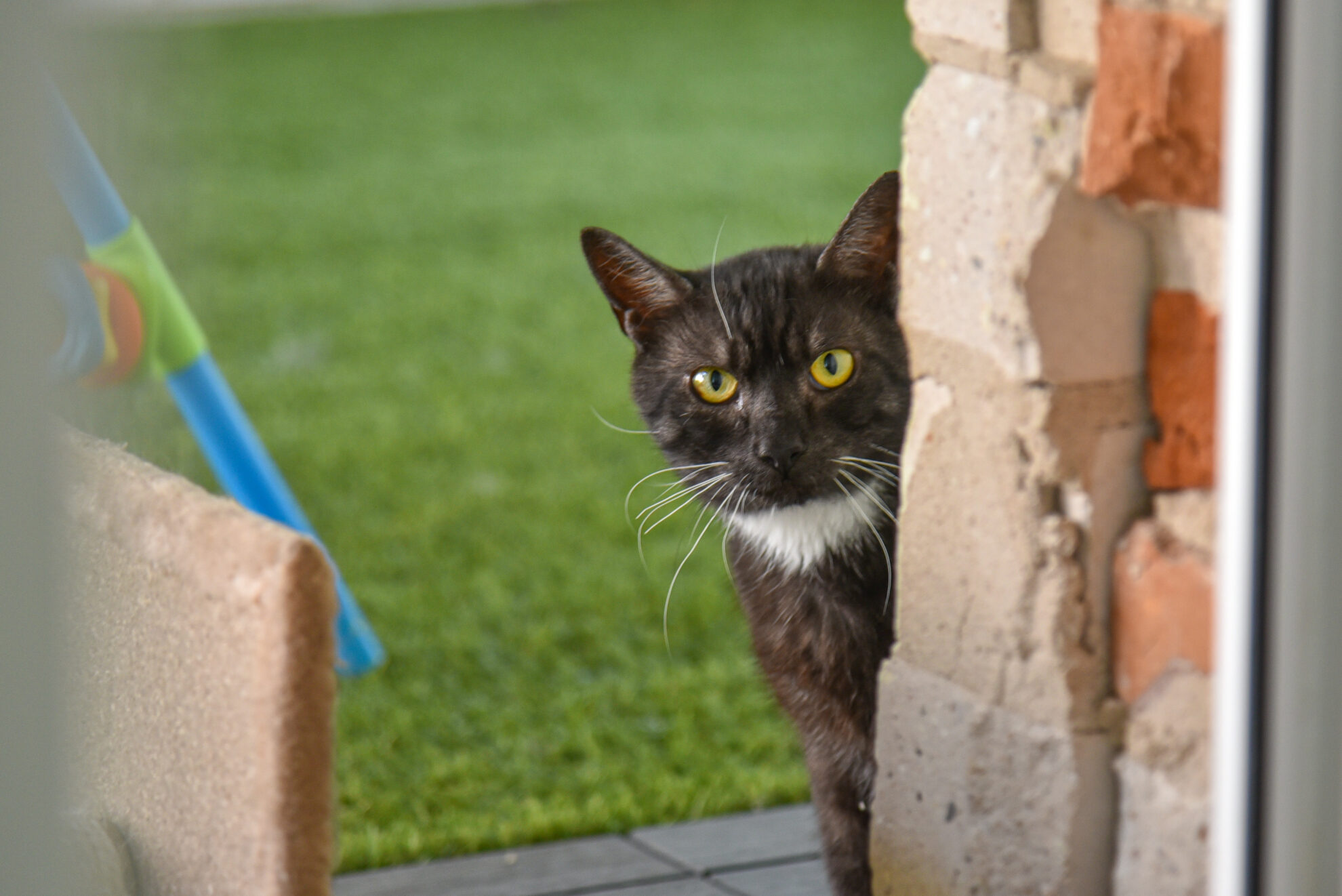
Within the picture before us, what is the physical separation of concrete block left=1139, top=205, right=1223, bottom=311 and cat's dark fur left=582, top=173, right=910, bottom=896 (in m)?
0.37

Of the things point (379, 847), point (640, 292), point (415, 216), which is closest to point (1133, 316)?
point (640, 292)

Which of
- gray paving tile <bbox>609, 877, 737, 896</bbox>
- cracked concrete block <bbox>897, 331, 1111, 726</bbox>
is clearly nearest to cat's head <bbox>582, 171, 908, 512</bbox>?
cracked concrete block <bbox>897, 331, 1111, 726</bbox>

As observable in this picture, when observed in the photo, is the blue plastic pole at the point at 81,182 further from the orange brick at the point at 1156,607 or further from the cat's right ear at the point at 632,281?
the orange brick at the point at 1156,607

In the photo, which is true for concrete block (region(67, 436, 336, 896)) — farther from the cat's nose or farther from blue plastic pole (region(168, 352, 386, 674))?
blue plastic pole (region(168, 352, 386, 674))

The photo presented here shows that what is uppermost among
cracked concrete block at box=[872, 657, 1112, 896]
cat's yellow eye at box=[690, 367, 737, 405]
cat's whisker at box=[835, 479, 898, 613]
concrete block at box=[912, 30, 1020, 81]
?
concrete block at box=[912, 30, 1020, 81]

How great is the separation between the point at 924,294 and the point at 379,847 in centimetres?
116

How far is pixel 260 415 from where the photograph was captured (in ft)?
14.1

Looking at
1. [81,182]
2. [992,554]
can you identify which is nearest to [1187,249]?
[992,554]

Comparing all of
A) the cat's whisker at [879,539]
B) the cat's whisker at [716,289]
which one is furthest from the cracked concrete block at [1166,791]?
the cat's whisker at [716,289]

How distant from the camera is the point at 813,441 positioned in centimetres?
146

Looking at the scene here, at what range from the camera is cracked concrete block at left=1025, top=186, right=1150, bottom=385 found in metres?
1.11

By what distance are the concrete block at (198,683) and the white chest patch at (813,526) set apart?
1.95 feet

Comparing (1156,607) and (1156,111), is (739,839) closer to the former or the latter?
(1156,607)

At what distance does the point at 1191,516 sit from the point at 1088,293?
18cm
